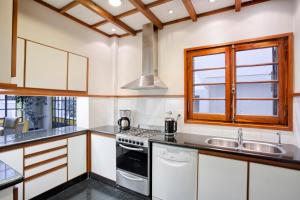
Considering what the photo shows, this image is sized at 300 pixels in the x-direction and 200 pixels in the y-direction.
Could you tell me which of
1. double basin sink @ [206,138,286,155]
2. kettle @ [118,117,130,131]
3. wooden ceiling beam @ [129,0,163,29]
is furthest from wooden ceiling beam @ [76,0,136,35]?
double basin sink @ [206,138,286,155]

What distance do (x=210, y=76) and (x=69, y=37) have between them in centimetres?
233

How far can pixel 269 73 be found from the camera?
2.05m

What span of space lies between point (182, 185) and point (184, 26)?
Answer: 2.32 metres

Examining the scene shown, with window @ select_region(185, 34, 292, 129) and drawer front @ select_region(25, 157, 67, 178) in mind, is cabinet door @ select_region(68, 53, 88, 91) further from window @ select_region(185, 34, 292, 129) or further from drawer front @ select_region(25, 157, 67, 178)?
window @ select_region(185, 34, 292, 129)

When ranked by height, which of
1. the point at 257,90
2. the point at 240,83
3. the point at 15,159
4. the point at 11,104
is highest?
the point at 240,83

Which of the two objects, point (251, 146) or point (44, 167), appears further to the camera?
point (44, 167)

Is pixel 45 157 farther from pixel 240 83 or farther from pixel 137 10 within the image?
pixel 240 83

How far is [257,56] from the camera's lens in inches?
83.0

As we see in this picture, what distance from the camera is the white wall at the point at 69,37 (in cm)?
210

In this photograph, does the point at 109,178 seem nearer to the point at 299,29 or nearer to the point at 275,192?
the point at 275,192

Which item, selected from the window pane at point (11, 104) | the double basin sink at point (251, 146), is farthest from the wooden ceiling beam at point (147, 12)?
the window pane at point (11, 104)

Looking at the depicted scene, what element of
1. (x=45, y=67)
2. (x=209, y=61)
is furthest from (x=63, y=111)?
(x=209, y=61)

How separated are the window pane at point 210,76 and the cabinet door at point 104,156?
163 cm

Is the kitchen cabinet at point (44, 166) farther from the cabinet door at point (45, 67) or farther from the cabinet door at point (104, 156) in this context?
the cabinet door at point (45, 67)
